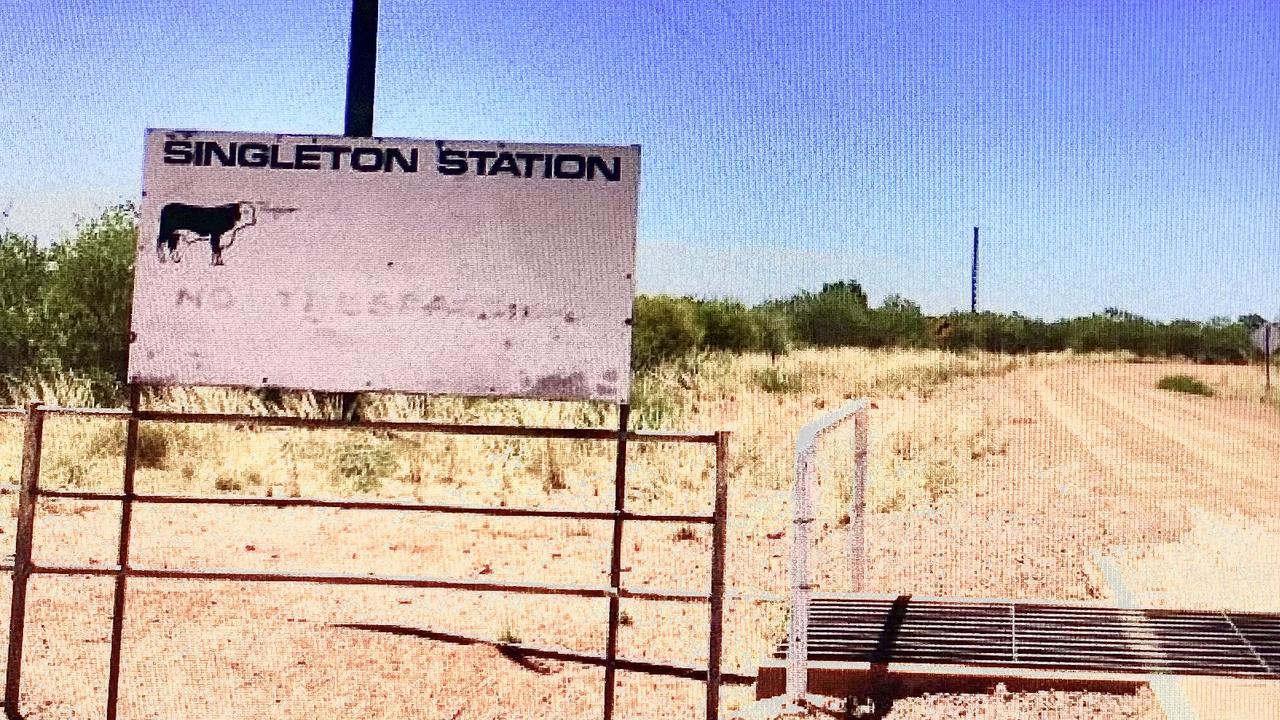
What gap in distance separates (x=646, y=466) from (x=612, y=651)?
10197mm

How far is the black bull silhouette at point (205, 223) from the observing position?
5.67m

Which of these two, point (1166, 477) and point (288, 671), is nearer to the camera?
point (288, 671)

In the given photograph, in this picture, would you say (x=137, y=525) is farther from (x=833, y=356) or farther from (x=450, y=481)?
(x=833, y=356)

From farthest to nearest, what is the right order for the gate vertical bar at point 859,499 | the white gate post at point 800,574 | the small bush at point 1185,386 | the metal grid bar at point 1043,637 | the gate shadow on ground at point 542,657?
the small bush at point 1185,386 → the gate vertical bar at point 859,499 → the gate shadow on ground at point 542,657 → the metal grid bar at point 1043,637 → the white gate post at point 800,574

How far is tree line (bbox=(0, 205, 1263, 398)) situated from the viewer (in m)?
18.9

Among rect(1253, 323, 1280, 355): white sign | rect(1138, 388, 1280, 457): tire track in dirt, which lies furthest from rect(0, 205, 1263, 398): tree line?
rect(1138, 388, 1280, 457): tire track in dirt

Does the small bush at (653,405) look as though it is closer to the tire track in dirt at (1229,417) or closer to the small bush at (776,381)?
the small bush at (776,381)

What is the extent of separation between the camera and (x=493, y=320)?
219 inches

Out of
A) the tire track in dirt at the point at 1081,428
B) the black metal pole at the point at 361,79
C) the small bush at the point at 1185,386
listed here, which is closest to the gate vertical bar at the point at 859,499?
the black metal pole at the point at 361,79

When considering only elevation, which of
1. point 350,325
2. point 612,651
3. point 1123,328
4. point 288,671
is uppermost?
point 1123,328

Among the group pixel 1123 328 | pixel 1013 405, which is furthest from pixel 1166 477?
pixel 1123 328

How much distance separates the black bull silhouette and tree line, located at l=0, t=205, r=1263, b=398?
1371cm

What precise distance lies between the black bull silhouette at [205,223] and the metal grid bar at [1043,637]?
3337mm

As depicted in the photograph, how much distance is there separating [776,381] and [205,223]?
27705 millimetres
